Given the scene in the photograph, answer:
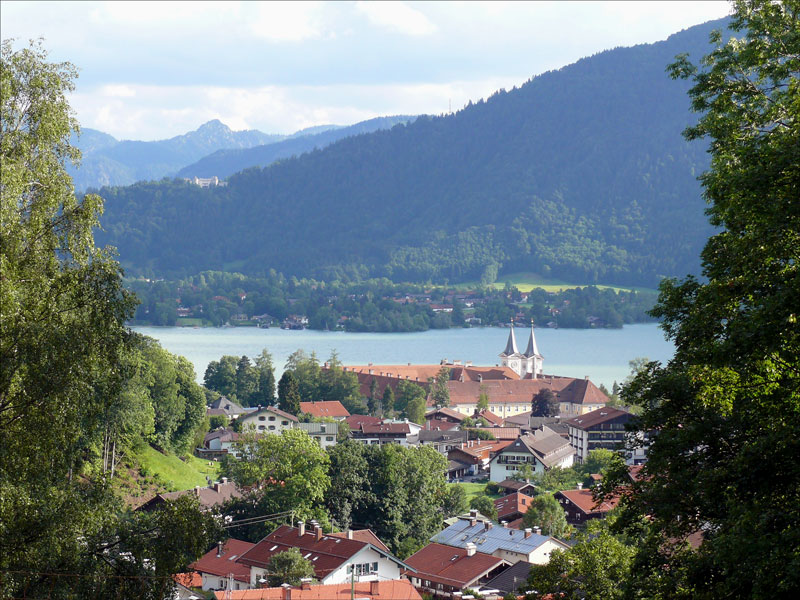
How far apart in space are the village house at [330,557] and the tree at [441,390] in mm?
51178

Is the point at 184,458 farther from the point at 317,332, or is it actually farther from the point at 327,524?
the point at 317,332

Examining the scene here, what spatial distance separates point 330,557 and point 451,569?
3619mm

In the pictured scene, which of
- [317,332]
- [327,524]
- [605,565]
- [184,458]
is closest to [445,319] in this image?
[317,332]

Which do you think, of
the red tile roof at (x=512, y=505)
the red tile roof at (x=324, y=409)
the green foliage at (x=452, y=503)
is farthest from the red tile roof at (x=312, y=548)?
the red tile roof at (x=324, y=409)

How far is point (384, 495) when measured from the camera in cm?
3256

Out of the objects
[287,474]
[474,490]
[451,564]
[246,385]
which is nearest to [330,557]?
[451,564]

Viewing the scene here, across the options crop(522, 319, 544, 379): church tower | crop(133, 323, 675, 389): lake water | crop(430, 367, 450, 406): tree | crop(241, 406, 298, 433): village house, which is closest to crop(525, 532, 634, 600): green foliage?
crop(241, 406, 298, 433): village house

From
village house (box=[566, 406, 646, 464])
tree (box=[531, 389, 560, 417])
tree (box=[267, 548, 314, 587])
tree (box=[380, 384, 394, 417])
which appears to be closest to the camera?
tree (box=[267, 548, 314, 587])

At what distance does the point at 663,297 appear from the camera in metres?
10.1

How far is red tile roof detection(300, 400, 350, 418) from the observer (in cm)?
6406

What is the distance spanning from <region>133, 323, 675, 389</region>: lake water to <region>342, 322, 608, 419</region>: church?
8988mm

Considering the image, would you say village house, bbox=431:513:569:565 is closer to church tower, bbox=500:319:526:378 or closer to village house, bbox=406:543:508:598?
village house, bbox=406:543:508:598

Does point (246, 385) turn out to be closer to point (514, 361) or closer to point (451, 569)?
point (514, 361)

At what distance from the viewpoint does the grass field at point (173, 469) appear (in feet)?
119
